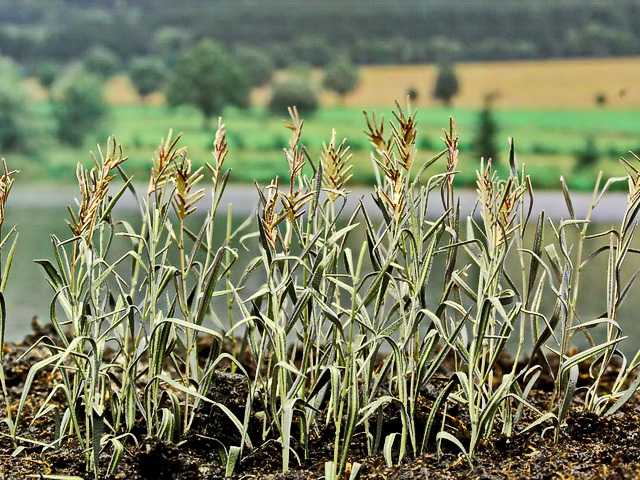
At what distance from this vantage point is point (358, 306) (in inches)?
44.1

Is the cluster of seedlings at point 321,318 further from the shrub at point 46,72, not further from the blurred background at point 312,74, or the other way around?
the shrub at point 46,72

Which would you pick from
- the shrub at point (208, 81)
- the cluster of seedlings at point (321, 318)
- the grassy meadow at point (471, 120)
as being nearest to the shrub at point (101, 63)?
the grassy meadow at point (471, 120)

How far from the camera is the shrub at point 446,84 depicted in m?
6.94

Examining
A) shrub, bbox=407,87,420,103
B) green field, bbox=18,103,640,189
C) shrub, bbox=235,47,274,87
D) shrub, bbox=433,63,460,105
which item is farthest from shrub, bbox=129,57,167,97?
shrub, bbox=407,87,420,103

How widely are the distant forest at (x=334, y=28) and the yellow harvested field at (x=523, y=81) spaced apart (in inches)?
4.0

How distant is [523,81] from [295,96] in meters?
1.79

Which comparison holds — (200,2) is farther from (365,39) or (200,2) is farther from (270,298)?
(270,298)

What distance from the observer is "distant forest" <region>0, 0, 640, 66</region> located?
7164mm

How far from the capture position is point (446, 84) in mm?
7055

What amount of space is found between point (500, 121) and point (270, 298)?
635cm

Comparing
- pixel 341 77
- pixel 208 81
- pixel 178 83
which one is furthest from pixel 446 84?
pixel 178 83

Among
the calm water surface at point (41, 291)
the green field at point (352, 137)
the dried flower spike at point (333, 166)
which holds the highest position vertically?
the dried flower spike at point (333, 166)

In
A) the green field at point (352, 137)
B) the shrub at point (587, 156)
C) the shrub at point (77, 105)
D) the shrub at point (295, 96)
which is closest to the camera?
the shrub at point (587, 156)

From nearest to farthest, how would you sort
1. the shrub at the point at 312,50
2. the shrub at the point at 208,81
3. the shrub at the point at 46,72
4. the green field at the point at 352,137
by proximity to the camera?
the green field at the point at 352,137
the shrub at the point at 208,81
the shrub at the point at 312,50
the shrub at the point at 46,72
